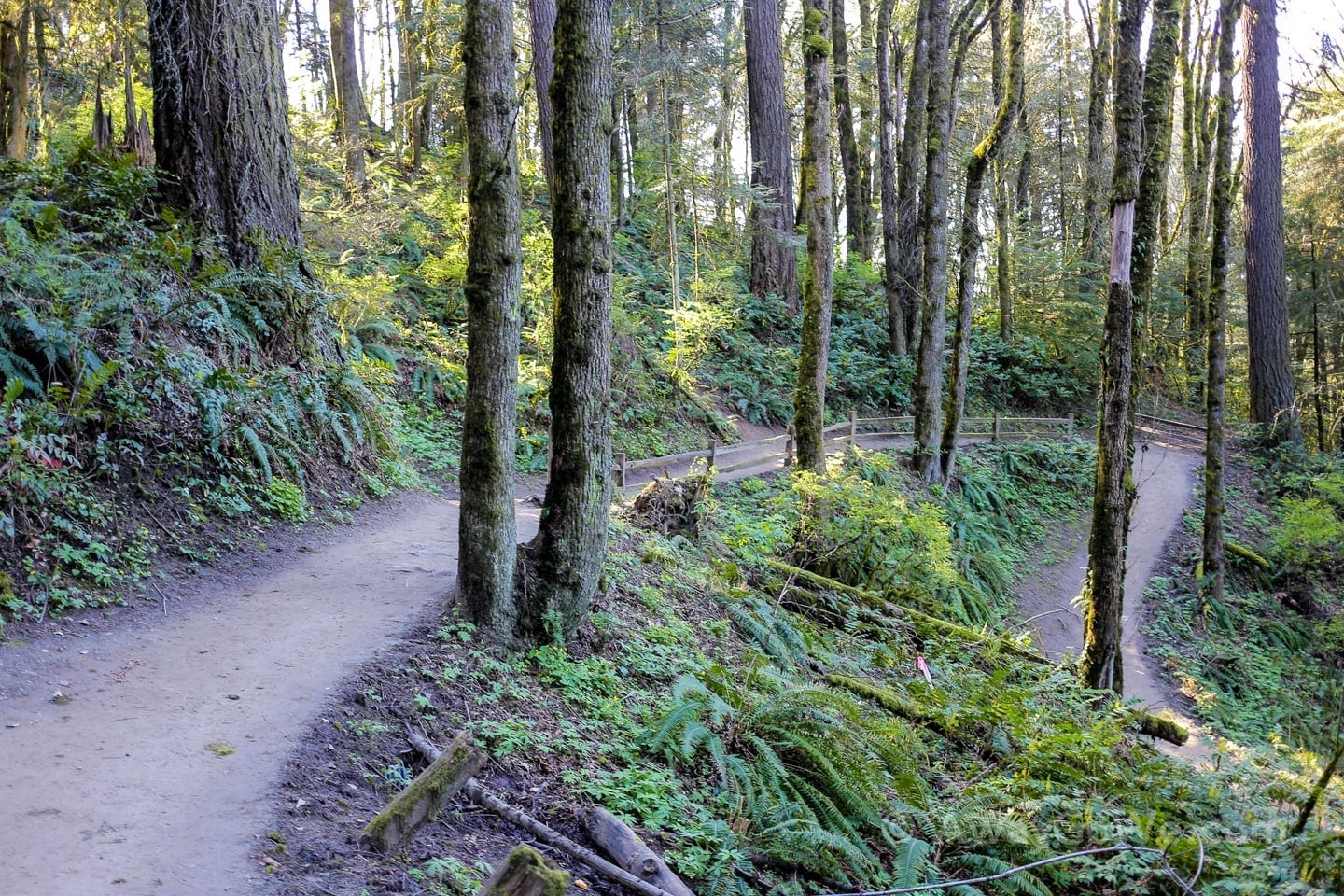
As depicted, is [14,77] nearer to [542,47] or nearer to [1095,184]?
[542,47]

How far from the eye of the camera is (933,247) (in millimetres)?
16891

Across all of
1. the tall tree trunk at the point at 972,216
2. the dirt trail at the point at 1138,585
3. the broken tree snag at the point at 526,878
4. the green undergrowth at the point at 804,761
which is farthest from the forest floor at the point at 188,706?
the tall tree trunk at the point at 972,216

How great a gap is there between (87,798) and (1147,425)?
29860mm

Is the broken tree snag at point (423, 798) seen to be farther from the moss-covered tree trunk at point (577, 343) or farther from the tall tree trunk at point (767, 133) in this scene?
the tall tree trunk at point (767, 133)

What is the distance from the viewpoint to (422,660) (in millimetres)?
5801

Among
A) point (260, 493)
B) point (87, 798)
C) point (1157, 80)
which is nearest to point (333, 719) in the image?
point (87, 798)

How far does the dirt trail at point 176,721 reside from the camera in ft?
12.0

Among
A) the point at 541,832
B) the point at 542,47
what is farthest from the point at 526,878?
the point at 542,47

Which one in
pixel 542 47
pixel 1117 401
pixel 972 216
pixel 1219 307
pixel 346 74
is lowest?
pixel 1117 401

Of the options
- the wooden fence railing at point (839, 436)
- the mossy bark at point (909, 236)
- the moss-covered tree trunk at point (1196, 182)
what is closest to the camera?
the wooden fence railing at point (839, 436)

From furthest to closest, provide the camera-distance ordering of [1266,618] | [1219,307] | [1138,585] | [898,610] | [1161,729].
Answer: [1138,585], [1266,618], [1219,307], [898,610], [1161,729]

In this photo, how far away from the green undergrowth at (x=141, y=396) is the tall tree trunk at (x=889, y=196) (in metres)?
18.9

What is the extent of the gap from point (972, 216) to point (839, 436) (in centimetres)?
649

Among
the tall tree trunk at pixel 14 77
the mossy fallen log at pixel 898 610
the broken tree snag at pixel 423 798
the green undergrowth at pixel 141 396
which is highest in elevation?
the tall tree trunk at pixel 14 77
